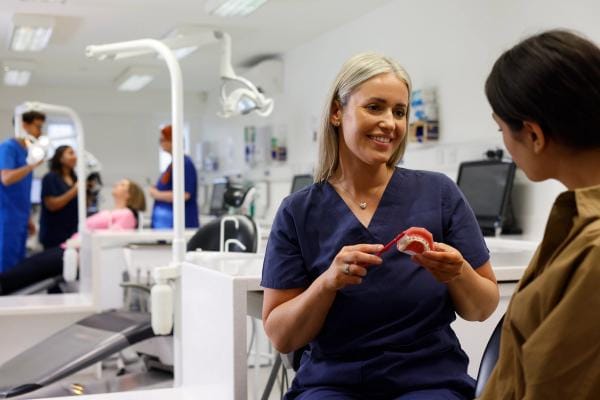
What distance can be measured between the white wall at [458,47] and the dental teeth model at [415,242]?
2201 millimetres

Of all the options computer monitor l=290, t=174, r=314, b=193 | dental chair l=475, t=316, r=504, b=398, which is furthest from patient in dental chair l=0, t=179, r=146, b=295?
dental chair l=475, t=316, r=504, b=398

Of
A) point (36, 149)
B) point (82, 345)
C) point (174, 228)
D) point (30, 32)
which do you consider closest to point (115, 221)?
point (36, 149)

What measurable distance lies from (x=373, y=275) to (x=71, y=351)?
1.56 metres

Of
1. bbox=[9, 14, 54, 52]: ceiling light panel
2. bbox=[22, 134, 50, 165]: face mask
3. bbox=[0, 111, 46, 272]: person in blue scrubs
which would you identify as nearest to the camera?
bbox=[22, 134, 50, 165]: face mask

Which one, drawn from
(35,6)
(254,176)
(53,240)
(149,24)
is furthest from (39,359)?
(254,176)

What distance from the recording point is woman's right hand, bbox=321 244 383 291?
123cm

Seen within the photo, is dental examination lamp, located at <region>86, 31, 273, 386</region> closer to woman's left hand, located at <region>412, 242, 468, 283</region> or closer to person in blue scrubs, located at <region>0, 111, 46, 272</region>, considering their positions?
woman's left hand, located at <region>412, 242, 468, 283</region>

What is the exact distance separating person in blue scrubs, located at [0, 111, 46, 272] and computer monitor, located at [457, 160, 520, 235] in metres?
2.53

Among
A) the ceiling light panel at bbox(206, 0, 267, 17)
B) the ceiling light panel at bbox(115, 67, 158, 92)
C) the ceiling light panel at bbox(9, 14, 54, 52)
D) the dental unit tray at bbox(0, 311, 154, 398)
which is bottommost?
the dental unit tray at bbox(0, 311, 154, 398)

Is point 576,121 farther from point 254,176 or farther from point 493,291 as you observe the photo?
point 254,176

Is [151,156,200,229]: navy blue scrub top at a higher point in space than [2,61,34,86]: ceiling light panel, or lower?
lower

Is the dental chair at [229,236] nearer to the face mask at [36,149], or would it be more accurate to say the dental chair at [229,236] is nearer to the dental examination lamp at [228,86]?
the dental examination lamp at [228,86]

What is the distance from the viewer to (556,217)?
90 centimetres

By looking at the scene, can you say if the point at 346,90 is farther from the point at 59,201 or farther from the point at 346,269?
the point at 59,201
